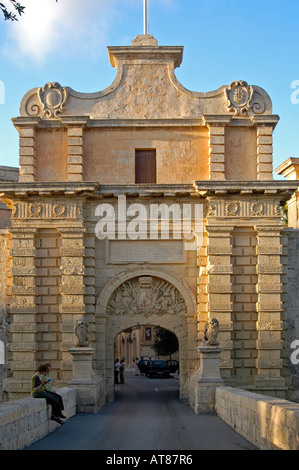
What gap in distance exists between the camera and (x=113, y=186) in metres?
20.6

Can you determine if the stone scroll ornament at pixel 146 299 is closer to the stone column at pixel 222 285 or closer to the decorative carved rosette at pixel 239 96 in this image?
the stone column at pixel 222 285

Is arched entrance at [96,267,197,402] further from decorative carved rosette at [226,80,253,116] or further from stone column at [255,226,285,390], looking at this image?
decorative carved rosette at [226,80,253,116]

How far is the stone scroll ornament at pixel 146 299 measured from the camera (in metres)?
21.3

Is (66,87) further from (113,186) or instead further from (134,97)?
(113,186)

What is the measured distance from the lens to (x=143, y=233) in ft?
69.1

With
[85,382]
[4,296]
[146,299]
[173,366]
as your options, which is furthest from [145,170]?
[173,366]

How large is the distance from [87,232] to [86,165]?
2.17 metres

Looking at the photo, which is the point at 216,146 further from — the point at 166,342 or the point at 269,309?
the point at 166,342

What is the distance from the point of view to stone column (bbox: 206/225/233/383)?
20.3 meters

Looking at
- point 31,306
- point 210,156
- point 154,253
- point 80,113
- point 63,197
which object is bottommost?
point 31,306

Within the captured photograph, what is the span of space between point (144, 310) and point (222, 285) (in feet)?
8.62

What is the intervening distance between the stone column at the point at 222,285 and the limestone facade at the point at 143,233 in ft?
0.11

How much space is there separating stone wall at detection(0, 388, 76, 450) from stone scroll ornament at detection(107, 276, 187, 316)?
7.46 metres
